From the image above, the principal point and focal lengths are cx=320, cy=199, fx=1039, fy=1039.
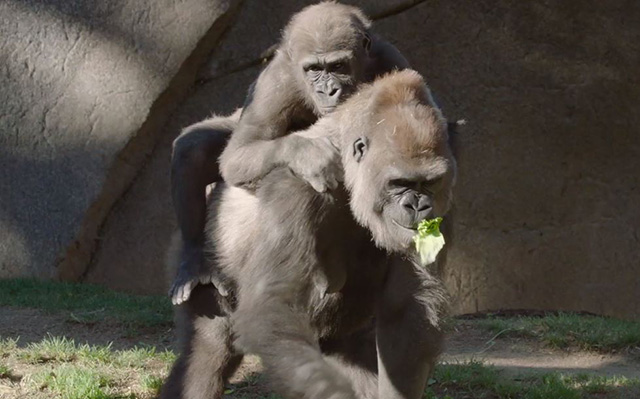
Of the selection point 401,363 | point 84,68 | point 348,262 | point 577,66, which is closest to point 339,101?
point 348,262

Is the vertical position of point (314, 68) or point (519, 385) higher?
point (314, 68)

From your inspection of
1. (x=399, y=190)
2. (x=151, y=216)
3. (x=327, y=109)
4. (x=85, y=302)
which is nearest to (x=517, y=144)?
(x=151, y=216)

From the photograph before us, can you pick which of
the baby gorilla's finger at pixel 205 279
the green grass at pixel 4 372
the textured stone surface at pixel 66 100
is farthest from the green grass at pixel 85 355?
the textured stone surface at pixel 66 100

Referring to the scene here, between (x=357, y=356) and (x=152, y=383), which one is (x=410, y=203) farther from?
(x=152, y=383)

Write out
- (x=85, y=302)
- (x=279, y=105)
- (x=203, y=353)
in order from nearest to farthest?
(x=203, y=353) → (x=279, y=105) → (x=85, y=302)

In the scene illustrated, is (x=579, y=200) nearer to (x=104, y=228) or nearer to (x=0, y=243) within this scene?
(x=104, y=228)

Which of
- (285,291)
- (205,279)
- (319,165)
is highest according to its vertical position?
(319,165)

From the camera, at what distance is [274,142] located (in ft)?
14.0

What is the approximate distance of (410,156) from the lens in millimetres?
3512

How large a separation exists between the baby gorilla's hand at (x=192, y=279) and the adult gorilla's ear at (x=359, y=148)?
0.98 m

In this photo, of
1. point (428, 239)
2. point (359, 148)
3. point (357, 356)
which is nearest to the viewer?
point (428, 239)

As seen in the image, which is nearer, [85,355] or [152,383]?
[152,383]

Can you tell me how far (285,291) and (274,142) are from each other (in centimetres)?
76

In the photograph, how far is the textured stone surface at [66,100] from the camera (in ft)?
23.4
